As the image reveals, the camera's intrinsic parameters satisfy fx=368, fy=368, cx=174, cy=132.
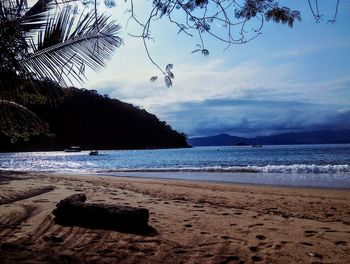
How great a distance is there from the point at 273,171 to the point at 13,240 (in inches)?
691

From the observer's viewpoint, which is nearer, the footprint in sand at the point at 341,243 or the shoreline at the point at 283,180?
the footprint in sand at the point at 341,243

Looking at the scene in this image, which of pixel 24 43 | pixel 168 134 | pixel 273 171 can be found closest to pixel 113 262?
pixel 24 43

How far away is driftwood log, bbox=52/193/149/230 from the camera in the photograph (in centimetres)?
467

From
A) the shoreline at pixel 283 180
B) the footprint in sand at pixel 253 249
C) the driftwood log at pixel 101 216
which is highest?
the driftwood log at pixel 101 216

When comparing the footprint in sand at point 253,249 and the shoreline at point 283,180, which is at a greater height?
the footprint in sand at point 253,249

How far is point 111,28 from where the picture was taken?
14.1 feet

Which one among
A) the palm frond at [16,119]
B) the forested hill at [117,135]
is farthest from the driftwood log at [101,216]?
the forested hill at [117,135]

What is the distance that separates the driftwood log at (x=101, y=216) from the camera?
15.3 feet

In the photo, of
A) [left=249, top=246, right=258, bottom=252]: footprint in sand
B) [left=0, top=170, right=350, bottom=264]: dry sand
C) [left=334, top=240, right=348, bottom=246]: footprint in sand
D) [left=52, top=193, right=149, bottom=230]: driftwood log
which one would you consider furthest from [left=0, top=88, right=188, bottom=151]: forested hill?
[left=249, top=246, right=258, bottom=252]: footprint in sand

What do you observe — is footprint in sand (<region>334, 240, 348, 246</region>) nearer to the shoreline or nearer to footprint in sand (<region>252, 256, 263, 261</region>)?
footprint in sand (<region>252, 256, 263, 261</region>)

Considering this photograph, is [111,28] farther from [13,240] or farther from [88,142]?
[88,142]

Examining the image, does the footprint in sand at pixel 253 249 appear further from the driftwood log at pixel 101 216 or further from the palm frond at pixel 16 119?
the palm frond at pixel 16 119

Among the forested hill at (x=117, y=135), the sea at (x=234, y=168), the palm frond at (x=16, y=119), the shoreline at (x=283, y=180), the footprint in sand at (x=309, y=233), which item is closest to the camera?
the footprint in sand at (x=309, y=233)

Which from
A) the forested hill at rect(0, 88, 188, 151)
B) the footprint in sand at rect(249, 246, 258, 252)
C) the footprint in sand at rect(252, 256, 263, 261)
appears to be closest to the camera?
the footprint in sand at rect(252, 256, 263, 261)
